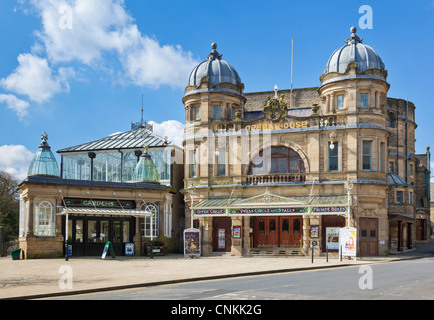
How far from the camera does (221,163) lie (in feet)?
131

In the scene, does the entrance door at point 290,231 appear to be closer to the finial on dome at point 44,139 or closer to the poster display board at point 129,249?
the poster display board at point 129,249

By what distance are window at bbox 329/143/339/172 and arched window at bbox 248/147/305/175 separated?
2062 millimetres

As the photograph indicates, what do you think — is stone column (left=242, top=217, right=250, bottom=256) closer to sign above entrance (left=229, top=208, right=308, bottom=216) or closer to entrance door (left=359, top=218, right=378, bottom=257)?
sign above entrance (left=229, top=208, right=308, bottom=216)

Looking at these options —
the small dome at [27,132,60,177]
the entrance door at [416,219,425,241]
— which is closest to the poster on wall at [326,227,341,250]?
the small dome at [27,132,60,177]

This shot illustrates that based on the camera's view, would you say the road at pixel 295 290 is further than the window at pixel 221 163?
No

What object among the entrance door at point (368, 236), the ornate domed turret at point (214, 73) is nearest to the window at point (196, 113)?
the ornate domed turret at point (214, 73)

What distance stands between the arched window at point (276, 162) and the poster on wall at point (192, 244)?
7007mm

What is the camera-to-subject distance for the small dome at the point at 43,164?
34375 mm

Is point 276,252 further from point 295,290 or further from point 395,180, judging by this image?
point 295,290

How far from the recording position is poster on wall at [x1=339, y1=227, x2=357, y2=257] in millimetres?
31094

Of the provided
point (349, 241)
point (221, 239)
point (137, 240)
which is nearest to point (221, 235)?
point (221, 239)

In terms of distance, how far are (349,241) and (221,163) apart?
1230 cm

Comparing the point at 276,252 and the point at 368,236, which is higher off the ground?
the point at 368,236
